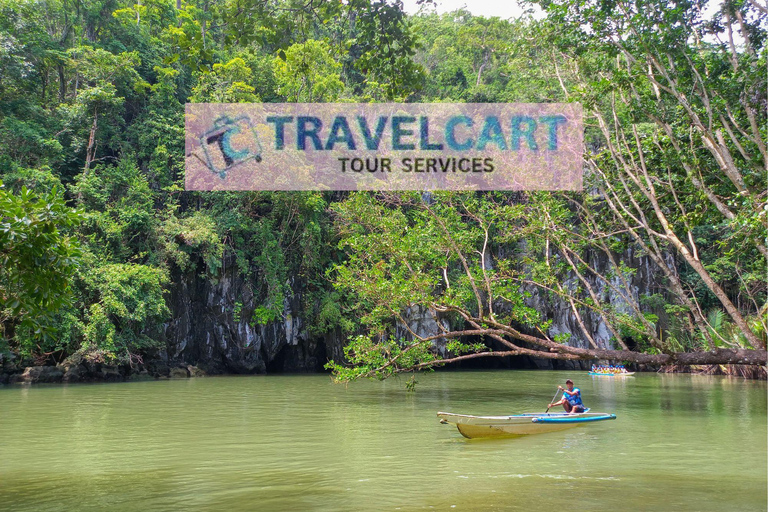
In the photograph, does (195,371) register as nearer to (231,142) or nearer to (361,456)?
(231,142)

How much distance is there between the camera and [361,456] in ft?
27.0

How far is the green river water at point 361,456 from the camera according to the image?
6.11 metres

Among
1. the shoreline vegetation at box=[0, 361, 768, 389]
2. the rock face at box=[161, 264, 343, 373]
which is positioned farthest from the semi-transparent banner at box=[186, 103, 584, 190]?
the shoreline vegetation at box=[0, 361, 768, 389]

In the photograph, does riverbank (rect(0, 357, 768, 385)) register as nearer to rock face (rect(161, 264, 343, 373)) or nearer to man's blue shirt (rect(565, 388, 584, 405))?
rock face (rect(161, 264, 343, 373))

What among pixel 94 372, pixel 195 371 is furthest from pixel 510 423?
pixel 195 371

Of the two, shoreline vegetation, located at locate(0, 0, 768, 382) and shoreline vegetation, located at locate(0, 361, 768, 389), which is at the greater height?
shoreline vegetation, located at locate(0, 0, 768, 382)

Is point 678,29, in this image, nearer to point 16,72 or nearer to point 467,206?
point 467,206

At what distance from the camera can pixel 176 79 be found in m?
25.5

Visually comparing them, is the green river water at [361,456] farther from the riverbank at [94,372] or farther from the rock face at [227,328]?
the rock face at [227,328]

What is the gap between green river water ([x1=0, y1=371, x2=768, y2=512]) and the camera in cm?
611

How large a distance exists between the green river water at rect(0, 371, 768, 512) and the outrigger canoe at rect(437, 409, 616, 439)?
15 cm

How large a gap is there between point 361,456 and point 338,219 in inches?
619

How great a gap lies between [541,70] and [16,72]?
15929 millimetres

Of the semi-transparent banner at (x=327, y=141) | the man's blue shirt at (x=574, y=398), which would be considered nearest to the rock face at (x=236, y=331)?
the semi-transparent banner at (x=327, y=141)
